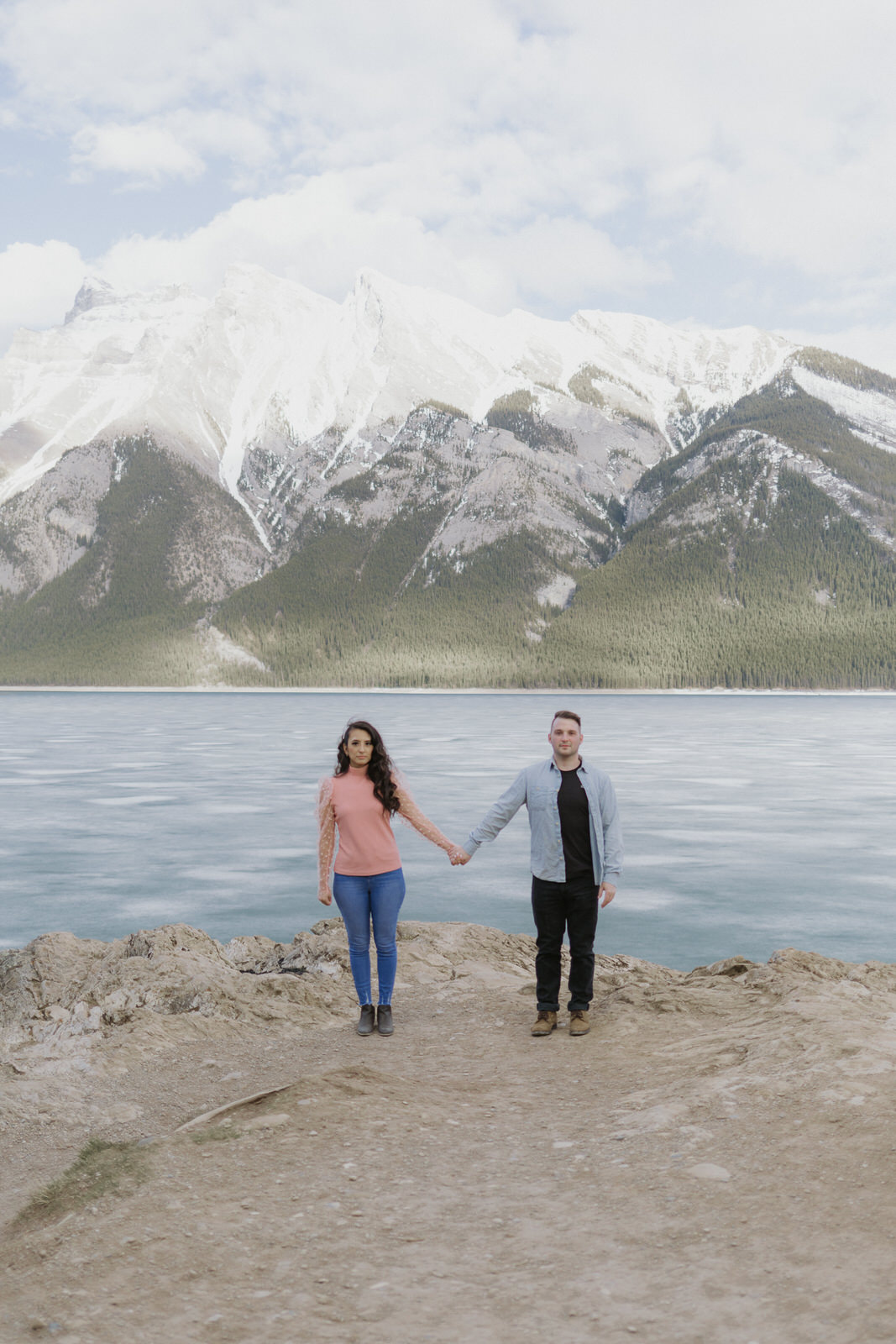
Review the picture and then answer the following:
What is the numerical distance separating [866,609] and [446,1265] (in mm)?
209117

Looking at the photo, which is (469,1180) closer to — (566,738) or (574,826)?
(574,826)

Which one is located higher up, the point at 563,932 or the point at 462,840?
the point at 563,932

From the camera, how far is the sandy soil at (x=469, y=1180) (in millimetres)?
4766

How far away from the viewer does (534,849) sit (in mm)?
9016

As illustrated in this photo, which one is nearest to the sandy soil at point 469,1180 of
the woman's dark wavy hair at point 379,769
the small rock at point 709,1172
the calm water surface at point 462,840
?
the small rock at point 709,1172

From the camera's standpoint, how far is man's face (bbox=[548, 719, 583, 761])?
28.6 feet

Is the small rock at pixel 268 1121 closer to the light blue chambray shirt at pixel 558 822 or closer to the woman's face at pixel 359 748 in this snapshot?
the light blue chambray shirt at pixel 558 822

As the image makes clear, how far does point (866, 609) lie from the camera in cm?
19925

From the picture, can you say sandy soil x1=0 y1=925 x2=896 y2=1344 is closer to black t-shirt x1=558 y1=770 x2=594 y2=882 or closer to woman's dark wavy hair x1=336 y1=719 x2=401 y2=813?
black t-shirt x1=558 y1=770 x2=594 y2=882

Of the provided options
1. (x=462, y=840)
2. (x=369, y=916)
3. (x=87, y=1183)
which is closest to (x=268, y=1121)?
(x=87, y=1183)

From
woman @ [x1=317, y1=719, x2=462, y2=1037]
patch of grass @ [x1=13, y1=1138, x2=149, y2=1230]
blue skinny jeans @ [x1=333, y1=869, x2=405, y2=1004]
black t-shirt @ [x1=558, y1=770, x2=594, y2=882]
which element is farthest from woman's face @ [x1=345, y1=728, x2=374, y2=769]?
patch of grass @ [x1=13, y1=1138, x2=149, y2=1230]

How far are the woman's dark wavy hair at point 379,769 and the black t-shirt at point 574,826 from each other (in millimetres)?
1384

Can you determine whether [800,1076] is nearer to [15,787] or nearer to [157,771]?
[15,787]

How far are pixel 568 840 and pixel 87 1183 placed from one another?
13.9 ft
